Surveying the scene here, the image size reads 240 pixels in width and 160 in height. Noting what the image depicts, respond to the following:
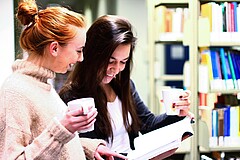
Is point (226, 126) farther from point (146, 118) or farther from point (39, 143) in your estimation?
point (39, 143)

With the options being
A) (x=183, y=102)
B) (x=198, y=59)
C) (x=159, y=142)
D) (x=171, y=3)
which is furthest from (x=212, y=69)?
(x=159, y=142)

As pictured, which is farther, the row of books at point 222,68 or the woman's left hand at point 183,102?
the row of books at point 222,68

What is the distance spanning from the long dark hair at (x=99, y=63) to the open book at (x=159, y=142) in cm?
22

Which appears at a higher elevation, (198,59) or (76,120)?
(198,59)

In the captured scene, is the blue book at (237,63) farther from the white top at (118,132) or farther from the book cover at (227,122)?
the white top at (118,132)

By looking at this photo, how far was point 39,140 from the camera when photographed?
123 cm

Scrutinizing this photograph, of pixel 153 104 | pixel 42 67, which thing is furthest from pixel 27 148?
pixel 153 104

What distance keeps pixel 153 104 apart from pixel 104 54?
8.06ft

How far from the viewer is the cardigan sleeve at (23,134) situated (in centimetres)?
122

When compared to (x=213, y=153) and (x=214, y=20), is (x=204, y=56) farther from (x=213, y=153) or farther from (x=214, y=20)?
(x=213, y=153)

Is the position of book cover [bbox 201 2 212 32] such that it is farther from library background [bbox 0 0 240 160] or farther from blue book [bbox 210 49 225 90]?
blue book [bbox 210 49 225 90]

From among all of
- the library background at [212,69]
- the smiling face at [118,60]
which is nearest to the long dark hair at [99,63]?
the smiling face at [118,60]

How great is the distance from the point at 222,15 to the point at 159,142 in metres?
1.91

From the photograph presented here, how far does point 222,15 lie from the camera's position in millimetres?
3277
